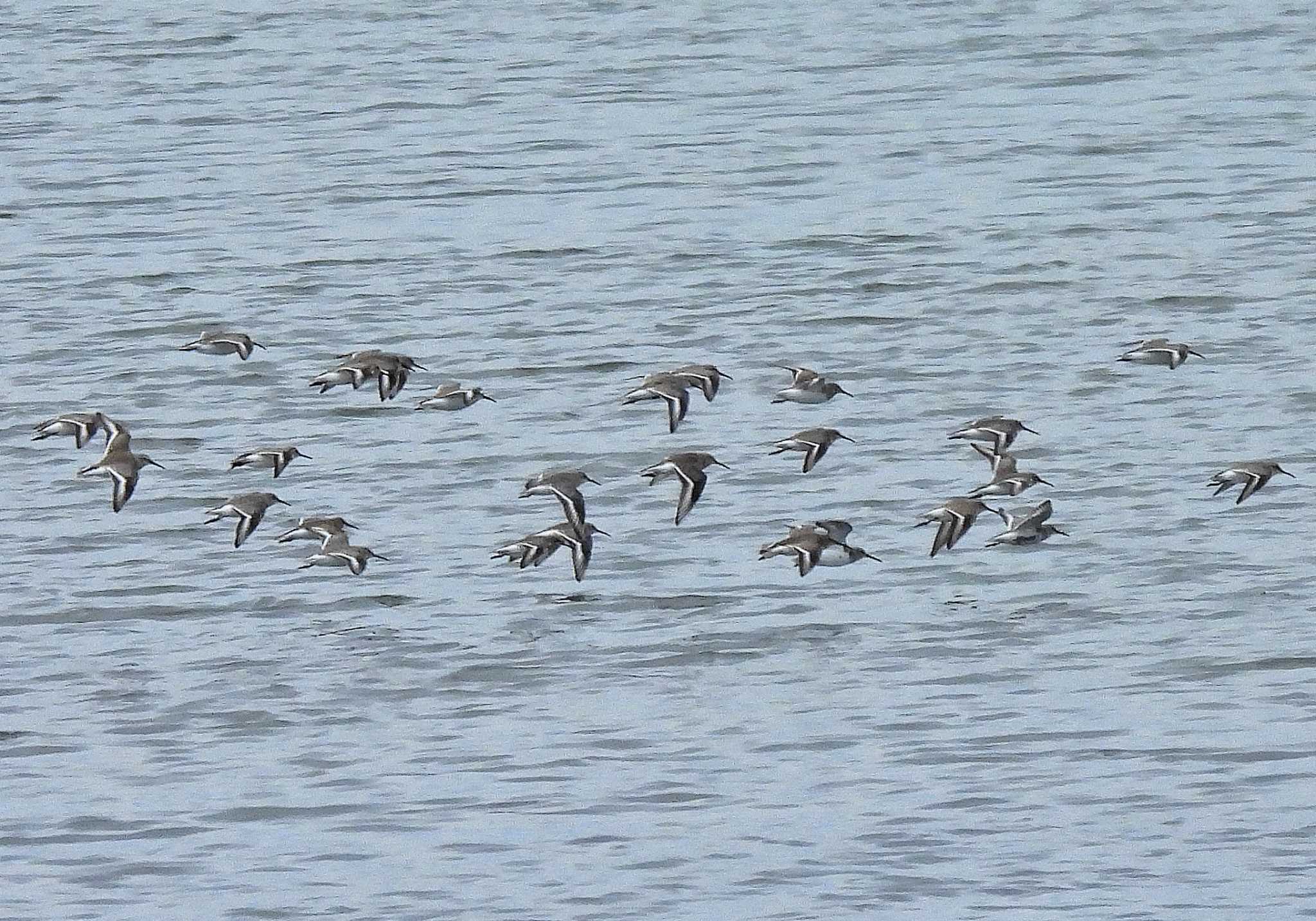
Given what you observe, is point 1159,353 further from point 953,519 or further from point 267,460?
point 267,460

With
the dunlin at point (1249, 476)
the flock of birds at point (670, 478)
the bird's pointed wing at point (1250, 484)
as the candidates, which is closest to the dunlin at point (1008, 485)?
the flock of birds at point (670, 478)

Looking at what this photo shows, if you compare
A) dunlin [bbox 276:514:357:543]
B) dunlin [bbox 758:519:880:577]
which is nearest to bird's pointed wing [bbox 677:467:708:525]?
dunlin [bbox 758:519:880:577]

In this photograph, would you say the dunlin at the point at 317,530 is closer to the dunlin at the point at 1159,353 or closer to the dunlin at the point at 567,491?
the dunlin at the point at 567,491

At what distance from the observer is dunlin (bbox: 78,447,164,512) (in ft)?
59.7

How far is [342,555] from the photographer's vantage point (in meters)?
17.7

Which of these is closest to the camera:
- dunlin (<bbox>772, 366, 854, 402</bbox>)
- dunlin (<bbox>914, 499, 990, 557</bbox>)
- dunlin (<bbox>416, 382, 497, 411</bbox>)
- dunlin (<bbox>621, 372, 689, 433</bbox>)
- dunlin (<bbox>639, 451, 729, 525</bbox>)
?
dunlin (<bbox>914, 499, 990, 557</bbox>)

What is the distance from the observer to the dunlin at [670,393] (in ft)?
60.5

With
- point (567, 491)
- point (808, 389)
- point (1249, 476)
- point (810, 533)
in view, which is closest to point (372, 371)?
point (567, 491)

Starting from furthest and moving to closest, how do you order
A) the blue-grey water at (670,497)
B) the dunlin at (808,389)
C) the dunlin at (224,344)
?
1. the dunlin at (224,344)
2. the dunlin at (808,389)
3. the blue-grey water at (670,497)

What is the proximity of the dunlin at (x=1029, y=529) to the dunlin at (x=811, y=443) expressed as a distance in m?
1.27

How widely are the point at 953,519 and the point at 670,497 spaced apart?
3230 mm

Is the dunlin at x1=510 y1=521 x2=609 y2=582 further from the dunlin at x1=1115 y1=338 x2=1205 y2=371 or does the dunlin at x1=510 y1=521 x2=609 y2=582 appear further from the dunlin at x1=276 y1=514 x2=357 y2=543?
the dunlin at x1=1115 y1=338 x2=1205 y2=371

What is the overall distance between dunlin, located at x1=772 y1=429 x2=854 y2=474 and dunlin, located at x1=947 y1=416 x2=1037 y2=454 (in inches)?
30.7

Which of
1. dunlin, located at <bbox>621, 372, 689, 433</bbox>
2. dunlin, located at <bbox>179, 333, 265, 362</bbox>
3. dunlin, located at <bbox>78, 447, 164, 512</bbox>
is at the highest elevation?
dunlin, located at <bbox>179, 333, 265, 362</bbox>
